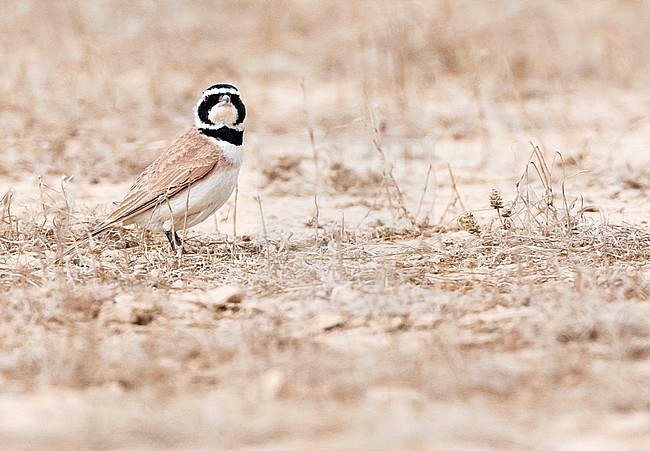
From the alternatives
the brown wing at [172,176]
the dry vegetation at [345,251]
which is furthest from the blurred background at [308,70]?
the brown wing at [172,176]

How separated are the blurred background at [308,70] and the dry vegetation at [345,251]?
0.14 feet

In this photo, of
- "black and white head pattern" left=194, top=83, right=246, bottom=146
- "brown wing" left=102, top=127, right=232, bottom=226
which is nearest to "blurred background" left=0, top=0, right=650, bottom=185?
"black and white head pattern" left=194, top=83, right=246, bottom=146

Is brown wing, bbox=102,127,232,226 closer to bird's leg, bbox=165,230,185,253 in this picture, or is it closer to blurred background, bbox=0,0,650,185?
bird's leg, bbox=165,230,185,253

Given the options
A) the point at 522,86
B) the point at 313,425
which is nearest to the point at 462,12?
the point at 522,86

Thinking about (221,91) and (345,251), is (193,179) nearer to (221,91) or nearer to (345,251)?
(221,91)

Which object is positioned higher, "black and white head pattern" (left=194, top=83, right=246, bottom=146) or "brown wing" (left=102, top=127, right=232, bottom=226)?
"black and white head pattern" (left=194, top=83, right=246, bottom=146)

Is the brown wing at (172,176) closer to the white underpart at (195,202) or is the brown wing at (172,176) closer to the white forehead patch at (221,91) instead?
the white underpart at (195,202)

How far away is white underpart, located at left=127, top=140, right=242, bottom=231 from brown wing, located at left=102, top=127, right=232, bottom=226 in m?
0.04

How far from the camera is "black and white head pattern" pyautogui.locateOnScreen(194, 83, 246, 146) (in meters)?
6.38

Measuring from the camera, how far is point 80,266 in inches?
225

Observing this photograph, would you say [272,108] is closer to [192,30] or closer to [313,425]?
[192,30]

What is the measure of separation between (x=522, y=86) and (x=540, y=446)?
8056mm

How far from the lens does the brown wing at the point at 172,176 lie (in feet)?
20.3

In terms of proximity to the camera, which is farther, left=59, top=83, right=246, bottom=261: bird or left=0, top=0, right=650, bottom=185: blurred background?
left=0, top=0, right=650, bottom=185: blurred background
